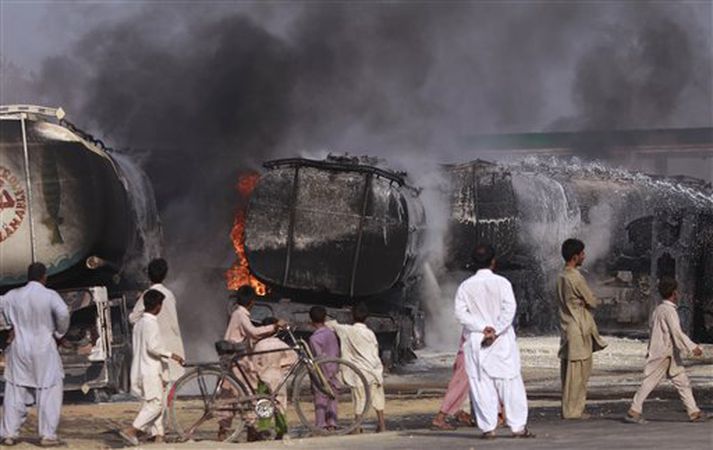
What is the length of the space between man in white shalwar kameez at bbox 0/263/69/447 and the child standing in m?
2.10

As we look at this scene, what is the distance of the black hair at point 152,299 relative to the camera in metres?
11.8

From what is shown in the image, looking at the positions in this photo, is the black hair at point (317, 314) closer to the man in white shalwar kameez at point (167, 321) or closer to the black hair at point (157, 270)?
the man in white shalwar kameez at point (167, 321)

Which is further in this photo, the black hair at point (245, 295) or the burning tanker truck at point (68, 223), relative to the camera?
the burning tanker truck at point (68, 223)

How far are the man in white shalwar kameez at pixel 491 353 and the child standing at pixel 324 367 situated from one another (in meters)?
1.62

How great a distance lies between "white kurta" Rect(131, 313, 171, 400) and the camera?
11711 millimetres

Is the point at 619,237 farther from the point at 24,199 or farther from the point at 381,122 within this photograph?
the point at 24,199

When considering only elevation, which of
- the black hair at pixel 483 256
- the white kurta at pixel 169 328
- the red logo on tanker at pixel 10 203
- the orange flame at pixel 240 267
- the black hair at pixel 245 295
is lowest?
the white kurta at pixel 169 328

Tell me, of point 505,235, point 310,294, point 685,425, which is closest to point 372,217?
point 310,294

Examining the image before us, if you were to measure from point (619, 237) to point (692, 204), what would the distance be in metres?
1.58

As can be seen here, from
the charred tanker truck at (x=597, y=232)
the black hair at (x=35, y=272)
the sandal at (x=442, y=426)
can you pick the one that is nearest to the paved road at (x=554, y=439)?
the sandal at (x=442, y=426)

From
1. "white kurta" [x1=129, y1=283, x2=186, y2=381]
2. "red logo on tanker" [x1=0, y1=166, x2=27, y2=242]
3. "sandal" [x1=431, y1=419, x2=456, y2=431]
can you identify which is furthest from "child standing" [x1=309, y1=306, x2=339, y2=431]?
"red logo on tanker" [x1=0, y1=166, x2=27, y2=242]

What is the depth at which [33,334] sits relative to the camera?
12.1 meters

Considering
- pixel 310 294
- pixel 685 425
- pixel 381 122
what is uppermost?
pixel 381 122

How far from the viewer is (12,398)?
1200 centimetres
